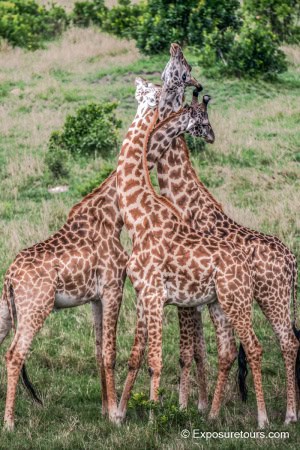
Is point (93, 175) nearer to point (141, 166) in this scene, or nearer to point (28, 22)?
point (141, 166)

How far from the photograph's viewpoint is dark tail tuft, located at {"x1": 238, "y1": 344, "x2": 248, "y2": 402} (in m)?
7.87

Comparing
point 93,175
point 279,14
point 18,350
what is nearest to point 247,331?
point 18,350

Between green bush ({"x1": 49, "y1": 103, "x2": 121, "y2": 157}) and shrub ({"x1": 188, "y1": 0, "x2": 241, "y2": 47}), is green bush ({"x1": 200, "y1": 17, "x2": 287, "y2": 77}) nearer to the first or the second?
shrub ({"x1": 188, "y1": 0, "x2": 241, "y2": 47})

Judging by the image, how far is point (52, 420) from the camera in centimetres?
773

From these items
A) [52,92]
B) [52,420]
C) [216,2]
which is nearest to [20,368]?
[52,420]

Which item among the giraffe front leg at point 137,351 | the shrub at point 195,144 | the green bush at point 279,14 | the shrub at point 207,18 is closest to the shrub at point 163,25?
the shrub at point 207,18

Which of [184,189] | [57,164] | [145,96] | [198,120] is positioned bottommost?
[57,164]

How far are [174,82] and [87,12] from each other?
781 inches

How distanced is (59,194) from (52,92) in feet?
19.1

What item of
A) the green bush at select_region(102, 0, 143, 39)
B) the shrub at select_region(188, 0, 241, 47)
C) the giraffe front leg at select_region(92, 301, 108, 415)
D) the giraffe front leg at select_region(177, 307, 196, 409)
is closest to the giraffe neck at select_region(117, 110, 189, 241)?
the giraffe front leg at select_region(92, 301, 108, 415)

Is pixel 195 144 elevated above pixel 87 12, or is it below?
above

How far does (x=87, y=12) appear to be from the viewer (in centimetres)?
2672

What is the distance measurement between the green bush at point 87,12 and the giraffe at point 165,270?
19.8m

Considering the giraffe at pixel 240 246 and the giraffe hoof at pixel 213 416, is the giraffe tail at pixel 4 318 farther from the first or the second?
the giraffe hoof at pixel 213 416
